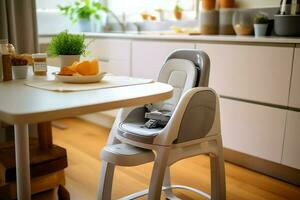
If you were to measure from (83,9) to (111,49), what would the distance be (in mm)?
776

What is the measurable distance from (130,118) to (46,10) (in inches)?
105

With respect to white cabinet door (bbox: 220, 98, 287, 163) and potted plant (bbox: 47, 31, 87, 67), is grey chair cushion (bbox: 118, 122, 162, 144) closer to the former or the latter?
potted plant (bbox: 47, 31, 87, 67)

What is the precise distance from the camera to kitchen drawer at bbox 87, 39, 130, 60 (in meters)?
3.15

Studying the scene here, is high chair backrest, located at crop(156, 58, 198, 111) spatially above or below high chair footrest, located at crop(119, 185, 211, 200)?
above

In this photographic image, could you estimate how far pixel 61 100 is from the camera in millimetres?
1046

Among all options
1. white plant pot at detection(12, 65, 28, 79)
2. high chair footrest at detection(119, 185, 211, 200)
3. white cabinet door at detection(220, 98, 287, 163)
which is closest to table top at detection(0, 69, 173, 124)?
white plant pot at detection(12, 65, 28, 79)

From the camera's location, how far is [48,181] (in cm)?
188

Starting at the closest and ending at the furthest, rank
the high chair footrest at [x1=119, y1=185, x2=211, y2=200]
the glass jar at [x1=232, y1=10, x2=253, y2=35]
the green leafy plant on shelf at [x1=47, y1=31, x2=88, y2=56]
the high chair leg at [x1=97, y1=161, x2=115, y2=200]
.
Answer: the green leafy plant on shelf at [x1=47, y1=31, x2=88, y2=56] < the high chair leg at [x1=97, y1=161, x2=115, y2=200] < the high chair footrest at [x1=119, y1=185, x2=211, y2=200] < the glass jar at [x1=232, y1=10, x2=253, y2=35]

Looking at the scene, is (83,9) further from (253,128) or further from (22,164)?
(22,164)

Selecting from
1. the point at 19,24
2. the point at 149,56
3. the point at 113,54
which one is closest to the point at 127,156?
the point at 19,24

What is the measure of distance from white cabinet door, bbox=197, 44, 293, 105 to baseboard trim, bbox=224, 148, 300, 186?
0.47m

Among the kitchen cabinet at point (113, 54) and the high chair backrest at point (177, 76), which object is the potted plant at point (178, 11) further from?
the high chair backrest at point (177, 76)

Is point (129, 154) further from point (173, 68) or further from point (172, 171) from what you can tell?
point (172, 171)

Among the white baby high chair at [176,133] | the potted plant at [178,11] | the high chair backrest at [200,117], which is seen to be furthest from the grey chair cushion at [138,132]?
the potted plant at [178,11]
